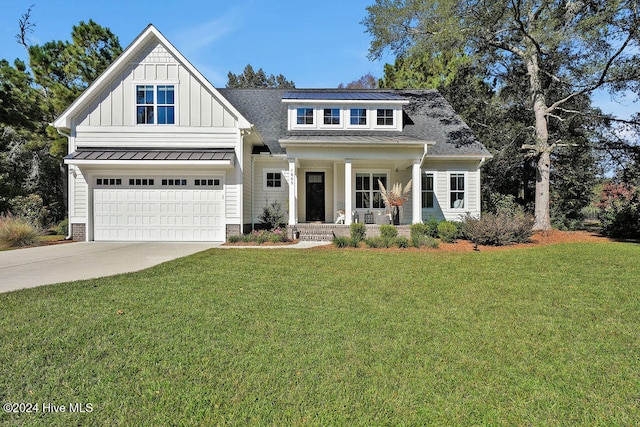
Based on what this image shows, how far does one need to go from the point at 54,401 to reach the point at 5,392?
0.44 meters

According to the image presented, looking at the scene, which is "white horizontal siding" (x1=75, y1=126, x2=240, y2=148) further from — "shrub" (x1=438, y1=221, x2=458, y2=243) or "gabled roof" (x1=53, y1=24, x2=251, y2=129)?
"shrub" (x1=438, y1=221, x2=458, y2=243)

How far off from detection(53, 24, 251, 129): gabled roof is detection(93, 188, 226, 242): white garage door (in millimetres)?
2773

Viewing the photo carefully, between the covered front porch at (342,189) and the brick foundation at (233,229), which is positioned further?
the covered front porch at (342,189)

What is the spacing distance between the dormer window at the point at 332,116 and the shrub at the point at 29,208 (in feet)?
48.7

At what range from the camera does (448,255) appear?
31.0 ft

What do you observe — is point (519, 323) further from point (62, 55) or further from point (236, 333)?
point (62, 55)

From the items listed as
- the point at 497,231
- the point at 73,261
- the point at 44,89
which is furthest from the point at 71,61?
the point at 497,231

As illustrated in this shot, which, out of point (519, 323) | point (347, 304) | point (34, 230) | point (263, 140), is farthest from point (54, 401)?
point (263, 140)

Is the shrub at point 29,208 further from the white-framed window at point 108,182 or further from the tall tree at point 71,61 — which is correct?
the white-framed window at point 108,182

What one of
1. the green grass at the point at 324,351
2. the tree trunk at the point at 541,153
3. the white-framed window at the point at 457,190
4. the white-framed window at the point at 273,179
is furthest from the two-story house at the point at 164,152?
the green grass at the point at 324,351

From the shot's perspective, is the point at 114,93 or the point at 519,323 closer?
the point at 519,323

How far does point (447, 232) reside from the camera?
1240cm

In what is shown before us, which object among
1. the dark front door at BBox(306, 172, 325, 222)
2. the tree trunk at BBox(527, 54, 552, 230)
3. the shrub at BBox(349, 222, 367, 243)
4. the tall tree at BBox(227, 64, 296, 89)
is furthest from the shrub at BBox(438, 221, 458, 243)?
the tall tree at BBox(227, 64, 296, 89)

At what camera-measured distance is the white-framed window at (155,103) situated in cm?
1254
